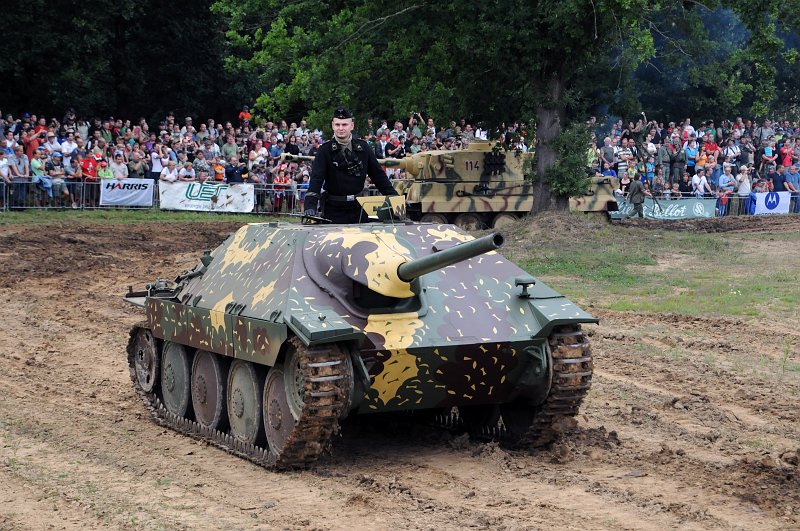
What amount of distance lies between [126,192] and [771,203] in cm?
1933

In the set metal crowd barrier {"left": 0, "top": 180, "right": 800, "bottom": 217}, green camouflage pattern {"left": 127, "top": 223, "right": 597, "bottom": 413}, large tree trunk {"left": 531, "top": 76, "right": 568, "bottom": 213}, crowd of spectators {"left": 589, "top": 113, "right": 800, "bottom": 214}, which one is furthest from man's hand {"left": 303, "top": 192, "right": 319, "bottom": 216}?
crowd of spectators {"left": 589, "top": 113, "right": 800, "bottom": 214}

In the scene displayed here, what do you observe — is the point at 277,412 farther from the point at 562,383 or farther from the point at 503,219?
the point at 503,219

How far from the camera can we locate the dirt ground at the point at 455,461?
880cm

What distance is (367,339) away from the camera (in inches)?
400

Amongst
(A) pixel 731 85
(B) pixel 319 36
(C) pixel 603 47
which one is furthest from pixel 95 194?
(A) pixel 731 85

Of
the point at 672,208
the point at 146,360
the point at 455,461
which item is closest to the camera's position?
the point at 455,461

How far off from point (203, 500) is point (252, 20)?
29.0 metres

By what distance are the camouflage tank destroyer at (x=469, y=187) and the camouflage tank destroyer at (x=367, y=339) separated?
19065mm

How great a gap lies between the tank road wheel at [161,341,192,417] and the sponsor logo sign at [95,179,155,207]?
1902 centimetres

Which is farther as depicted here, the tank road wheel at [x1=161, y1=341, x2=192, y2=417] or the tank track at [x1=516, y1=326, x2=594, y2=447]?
the tank road wheel at [x1=161, y1=341, x2=192, y2=417]

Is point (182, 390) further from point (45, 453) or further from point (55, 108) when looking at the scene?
point (55, 108)

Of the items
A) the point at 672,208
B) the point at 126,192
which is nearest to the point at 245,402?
the point at 126,192

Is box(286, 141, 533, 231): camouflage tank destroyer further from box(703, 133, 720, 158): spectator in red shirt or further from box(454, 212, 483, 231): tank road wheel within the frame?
box(703, 133, 720, 158): spectator in red shirt

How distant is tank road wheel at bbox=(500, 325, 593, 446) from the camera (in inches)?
421
